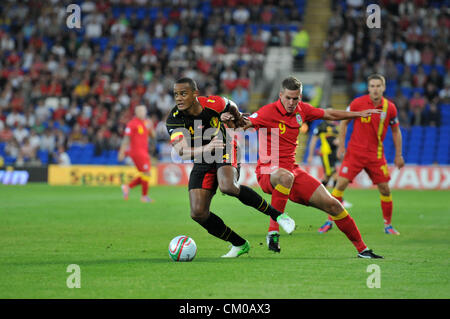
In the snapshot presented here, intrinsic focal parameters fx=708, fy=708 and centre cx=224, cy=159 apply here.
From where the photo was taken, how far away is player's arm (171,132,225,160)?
8.06 meters

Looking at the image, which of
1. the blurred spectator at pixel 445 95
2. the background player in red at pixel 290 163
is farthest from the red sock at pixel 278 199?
the blurred spectator at pixel 445 95

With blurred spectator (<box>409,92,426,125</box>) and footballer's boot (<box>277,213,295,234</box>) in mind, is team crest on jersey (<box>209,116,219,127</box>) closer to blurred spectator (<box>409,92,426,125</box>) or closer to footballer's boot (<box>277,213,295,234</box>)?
footballer's boot (<box>277,213,295,234</box>)

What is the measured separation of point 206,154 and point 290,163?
1182 mm

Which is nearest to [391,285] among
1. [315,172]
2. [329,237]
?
[329,237]

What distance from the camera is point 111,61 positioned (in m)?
29.8

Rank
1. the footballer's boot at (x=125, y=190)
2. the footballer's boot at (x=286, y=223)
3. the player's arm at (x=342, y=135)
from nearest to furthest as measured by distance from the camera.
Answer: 1. the footballer's boot at (x=286, y=223)
2. the player's arm at (x=342, y=135)
3. the footballer's boot at (x=125, y=190)

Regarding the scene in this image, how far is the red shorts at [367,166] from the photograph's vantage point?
1166 centimetres

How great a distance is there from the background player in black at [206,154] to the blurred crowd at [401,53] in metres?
18.0

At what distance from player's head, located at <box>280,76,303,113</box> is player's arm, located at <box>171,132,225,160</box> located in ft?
3.37

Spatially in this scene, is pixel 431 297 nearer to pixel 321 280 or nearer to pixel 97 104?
pixel 321 280

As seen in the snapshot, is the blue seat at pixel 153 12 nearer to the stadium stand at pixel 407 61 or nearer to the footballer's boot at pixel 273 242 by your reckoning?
the stadium stand at pixel 407 61

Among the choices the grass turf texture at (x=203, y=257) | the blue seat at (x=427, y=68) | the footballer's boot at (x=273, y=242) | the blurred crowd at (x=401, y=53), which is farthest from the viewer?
the blue seat at (x=427, y=68)

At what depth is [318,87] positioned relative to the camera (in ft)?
89.1

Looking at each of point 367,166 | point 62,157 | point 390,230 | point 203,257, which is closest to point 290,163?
point 203,257
